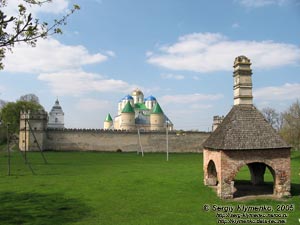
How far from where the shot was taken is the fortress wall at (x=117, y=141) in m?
59.3

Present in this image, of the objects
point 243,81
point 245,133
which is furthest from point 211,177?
point 243,81

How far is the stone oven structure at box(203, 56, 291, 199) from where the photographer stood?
47.1ft

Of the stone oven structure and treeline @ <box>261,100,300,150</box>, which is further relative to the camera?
treeline @ <box>261,100,300,150</box>

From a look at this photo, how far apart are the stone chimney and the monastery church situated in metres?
55.1

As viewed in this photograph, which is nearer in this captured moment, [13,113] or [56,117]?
[13,113]

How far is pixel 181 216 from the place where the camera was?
39.5 ft

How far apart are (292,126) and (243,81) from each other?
3574 centimetres

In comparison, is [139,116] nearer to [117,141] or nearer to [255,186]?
[117,141]

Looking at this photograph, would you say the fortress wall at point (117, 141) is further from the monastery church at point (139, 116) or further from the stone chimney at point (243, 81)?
the stone chimney at point (243, 81)

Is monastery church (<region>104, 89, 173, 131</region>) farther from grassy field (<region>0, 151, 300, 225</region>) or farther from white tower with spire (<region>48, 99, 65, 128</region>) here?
grassy field (<region>0, 151, 300, 225</region>)

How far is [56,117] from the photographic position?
82.2 meters

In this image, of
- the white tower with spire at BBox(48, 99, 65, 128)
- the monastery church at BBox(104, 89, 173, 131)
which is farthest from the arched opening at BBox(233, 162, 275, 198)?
the white tower with spire at BBox(48, 99, 65, 128)

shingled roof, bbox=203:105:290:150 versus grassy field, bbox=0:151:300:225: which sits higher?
shingled roof, bbox=203:105:290:150

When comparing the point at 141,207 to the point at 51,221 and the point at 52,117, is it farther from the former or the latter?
the point at 52,117
